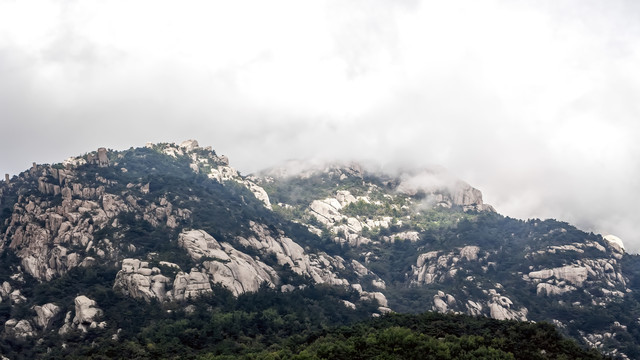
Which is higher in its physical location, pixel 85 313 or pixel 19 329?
pixel 85 313

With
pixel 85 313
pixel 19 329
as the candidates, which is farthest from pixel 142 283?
pixel 19 329

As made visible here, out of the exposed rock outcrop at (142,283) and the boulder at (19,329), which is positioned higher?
the exposed rock outcrop at (142,283)

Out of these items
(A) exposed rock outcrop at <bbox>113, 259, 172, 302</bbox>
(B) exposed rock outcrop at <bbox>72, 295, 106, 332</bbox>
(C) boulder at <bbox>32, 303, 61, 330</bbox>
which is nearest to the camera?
(B) exposed rock outcrop at <bbox>72, 295, 106, 332</bbox>

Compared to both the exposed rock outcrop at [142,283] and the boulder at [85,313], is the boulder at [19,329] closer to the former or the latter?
→ the boulder at [85,313]

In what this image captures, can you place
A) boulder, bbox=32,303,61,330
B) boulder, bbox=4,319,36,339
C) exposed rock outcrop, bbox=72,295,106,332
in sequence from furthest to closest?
boulder, bbox=32,303,61,330 < exposed rock outcrop, bbox=72,295,106,332 < boulder, bbox=4,319,36,339

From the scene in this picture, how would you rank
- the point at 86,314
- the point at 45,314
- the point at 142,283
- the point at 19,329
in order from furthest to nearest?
1. the point at 142,283
2. the point at 45,314
3. the point at 86,314
4. the point at 19,329

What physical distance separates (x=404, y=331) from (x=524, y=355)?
89.9 ft

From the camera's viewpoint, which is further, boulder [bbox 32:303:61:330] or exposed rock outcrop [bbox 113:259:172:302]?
exposed rock outcrop [bbox 113:259:172:302]

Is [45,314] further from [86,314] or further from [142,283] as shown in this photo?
[142,283]

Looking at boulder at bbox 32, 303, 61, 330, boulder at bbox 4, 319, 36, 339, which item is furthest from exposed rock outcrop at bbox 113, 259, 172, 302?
boulder at bbox 4, 319, 36, 339

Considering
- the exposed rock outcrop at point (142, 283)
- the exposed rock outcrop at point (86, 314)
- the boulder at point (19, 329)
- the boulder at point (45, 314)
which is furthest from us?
the exposed rock outcrop at point (142, 283)

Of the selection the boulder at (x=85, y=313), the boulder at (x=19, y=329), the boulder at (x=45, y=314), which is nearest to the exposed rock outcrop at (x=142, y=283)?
the boulder at (x=85, y=313)

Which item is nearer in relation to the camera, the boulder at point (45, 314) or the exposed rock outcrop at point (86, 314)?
the exposed rock outcrop at point (86, 314)

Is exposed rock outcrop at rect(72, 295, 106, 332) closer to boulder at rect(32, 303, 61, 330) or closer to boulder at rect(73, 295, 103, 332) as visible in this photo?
boulder at rect(73, 295, 103, 332)
